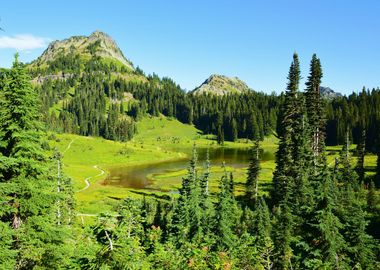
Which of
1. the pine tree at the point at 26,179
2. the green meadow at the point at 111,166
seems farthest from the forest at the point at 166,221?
the green meadow at the point at 111,166

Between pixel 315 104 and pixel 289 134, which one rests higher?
pixel 315 104

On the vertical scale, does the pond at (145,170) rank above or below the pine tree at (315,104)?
below

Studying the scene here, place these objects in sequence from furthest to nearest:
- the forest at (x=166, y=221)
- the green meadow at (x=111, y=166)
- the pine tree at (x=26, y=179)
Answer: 1. the green meadow at (x=111, y=166)
2. the pine tree at (x=26, y=179)
3. the forest at (x=166, y=221)

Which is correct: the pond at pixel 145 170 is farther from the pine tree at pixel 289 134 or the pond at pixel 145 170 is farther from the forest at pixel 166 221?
the pine tree at pixel 289 134

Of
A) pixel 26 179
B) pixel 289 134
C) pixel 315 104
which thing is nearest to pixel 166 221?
pixel 289 134

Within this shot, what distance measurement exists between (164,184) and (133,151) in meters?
68.2

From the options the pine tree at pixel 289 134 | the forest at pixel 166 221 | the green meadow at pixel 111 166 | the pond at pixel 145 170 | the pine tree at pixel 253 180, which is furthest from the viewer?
the pond at pixel 145 170

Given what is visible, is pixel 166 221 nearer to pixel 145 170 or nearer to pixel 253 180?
pixel 253 180

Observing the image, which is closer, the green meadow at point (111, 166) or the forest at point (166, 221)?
the forest at point (166, 221)

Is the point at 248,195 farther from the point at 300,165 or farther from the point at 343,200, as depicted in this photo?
the point at 343,200

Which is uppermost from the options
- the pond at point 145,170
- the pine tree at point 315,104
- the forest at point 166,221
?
the pine tree at point 315,104

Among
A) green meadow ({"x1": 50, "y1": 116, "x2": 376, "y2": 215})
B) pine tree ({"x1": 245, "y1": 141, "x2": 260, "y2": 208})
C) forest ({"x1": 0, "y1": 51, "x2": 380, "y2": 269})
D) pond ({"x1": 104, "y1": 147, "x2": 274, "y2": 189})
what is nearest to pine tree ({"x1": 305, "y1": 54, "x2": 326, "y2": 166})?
forest ({"x1": 0, "y1": 51, "x2": 380, "y2": 269})

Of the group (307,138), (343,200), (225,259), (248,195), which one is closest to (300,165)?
(307,138)

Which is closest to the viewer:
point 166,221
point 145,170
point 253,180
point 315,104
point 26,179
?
point 26,179
